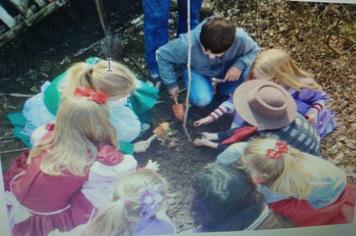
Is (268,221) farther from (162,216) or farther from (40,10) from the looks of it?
(40,10)

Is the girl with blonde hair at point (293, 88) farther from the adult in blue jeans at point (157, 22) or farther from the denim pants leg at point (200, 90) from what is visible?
the adult in blue jeans at point (157, 22)

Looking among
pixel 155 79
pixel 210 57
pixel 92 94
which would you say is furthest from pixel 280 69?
pixel 92 94

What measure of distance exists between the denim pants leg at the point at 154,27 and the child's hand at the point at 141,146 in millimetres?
303

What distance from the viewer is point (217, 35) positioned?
2.08m

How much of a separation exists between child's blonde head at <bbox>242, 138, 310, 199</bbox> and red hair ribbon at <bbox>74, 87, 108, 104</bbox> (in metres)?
0.68

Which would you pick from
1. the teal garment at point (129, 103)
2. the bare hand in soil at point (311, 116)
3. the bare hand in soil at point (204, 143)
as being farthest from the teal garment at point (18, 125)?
the bare hand in soil at point (311, 116)

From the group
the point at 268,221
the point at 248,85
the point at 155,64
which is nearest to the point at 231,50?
the point at 248,85

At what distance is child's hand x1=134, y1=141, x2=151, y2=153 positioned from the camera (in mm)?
2084

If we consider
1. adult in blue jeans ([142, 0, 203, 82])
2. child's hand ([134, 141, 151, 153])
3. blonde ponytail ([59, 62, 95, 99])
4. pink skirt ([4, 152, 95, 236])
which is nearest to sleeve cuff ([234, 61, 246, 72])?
adult in blue jeans ([142, 0, 203, 82])

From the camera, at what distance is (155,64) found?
207cm

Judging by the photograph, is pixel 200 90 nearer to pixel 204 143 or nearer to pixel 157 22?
pixel 204 143

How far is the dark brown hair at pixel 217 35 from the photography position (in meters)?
2.07

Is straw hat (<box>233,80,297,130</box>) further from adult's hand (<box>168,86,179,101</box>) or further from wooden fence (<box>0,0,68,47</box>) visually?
wooden fence (<box>0,0,68,47</box>)

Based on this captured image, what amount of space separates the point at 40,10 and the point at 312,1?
115 centimetres
